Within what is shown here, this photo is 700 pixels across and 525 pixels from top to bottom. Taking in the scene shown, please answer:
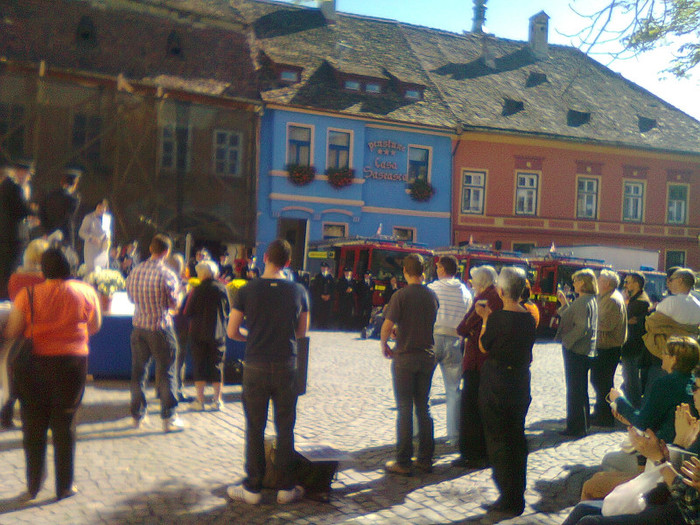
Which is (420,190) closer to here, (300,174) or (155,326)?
(300,174)

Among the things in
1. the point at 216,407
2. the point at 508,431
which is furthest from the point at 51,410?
the point at 216,407

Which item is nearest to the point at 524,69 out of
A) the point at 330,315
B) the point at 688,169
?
the point at 688,169

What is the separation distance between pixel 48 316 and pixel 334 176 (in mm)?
21758

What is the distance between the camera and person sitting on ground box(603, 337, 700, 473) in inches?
171

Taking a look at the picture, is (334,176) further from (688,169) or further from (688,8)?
(688,8)

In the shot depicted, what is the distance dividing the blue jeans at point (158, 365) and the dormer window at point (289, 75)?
20606 millimetres

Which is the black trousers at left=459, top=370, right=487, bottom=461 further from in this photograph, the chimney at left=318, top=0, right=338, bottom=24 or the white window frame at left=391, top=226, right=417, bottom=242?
the chimney at left=318, top=0, right=338, bottom=24

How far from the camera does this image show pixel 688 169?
32656 mm

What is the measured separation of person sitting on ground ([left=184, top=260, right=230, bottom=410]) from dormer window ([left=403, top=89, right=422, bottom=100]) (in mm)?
21611

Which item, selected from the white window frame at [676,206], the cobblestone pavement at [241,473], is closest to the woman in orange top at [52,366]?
the cobblestone pavement at [241,473]

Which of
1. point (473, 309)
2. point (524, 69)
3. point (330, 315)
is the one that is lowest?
point (330, 315)

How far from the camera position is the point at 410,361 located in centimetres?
625

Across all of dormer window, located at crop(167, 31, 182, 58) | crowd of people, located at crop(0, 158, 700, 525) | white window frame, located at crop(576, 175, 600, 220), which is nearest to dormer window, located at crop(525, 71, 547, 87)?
white window frame, located at crop(576, 175, 600, 220)

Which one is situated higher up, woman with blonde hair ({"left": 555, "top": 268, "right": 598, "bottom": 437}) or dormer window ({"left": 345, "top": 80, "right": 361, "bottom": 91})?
dormer window ({"left": 345, "top": 80, "right": 361, "bottom": 91})
